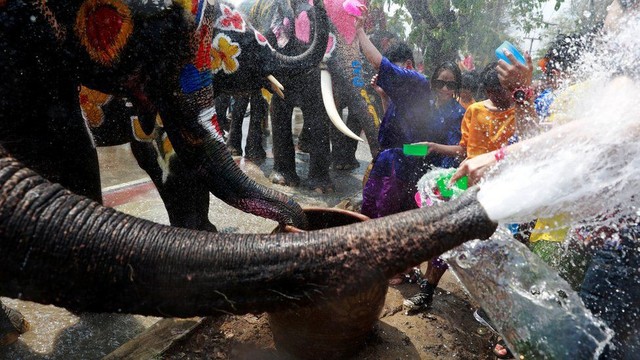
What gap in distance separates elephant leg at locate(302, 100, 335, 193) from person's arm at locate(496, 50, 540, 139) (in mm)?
3502

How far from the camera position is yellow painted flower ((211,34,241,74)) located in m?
4.09

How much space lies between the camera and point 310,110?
619 cm

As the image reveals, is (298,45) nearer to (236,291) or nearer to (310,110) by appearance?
(310,110)

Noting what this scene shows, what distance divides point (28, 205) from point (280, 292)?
27.8 inches

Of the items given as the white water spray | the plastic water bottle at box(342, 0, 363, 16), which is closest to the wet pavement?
the plastic water bottle at box(342, 0, 363, 16)

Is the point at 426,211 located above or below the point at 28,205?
below

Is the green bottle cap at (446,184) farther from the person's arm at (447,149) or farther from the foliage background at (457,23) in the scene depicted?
the foliage background at (457,23)

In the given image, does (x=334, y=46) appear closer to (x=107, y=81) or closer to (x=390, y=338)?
(x=107, y=81)

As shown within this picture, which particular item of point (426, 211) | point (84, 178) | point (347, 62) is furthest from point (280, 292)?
point (347, 62)

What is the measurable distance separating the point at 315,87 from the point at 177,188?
2999 mm

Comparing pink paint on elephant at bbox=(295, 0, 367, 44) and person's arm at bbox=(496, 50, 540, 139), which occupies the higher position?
pink paint on elephant at bbox=(295, 0, 367, 44)

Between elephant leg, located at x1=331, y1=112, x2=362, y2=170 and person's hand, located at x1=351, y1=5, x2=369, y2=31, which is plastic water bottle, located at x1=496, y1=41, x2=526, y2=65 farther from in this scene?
elephant leg, located at x1=331, y1=112, x2=362, y2=170

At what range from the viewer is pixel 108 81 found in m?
2.61

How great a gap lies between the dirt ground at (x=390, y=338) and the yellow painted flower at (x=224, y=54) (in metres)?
2.40
